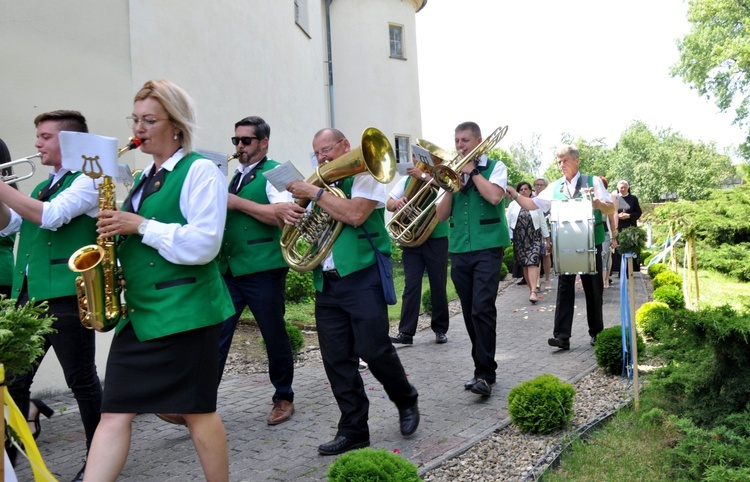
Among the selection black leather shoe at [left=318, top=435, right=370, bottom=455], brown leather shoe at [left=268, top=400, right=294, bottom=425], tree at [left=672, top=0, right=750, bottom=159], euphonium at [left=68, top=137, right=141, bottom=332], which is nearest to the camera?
euphonium at [left=68, top=137, right=141, bottom=332]

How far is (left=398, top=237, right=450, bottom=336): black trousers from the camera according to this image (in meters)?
8.32

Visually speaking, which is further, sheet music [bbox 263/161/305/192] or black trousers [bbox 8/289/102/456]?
sheet music [bbox 263/161/305/192]

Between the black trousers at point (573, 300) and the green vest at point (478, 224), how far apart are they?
1.80 metres

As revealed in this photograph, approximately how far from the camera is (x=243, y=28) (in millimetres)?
10391

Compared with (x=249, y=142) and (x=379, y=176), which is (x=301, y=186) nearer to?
(x=379, y=176)

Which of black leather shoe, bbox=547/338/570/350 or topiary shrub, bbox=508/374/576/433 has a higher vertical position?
topiary shrub, bbox=508/374/576/433

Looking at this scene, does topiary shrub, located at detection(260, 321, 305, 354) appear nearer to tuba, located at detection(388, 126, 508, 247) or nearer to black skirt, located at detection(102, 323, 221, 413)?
tuba, located at detection(388, 126, 508, 247)

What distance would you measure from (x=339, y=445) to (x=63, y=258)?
2012mm

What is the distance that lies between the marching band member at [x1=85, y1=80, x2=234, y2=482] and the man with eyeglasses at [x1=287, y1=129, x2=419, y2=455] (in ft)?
3.98

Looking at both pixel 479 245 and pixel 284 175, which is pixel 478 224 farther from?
pixel 284 175

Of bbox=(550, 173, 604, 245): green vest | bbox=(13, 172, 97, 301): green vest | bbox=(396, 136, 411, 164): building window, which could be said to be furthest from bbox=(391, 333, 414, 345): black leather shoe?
bbox=(396, 136, 411, 164): building window

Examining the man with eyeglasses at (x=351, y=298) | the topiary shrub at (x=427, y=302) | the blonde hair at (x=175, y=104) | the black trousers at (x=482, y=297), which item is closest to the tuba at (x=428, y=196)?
the black trousers at (x=482, y=297)

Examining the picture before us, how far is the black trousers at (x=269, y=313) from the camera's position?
539 cm

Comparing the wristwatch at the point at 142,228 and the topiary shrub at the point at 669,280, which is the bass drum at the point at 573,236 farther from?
the wristwatch at the point at 142,228
